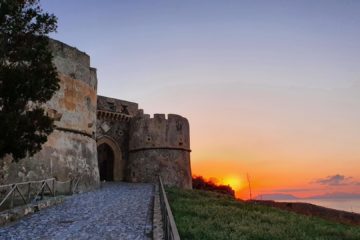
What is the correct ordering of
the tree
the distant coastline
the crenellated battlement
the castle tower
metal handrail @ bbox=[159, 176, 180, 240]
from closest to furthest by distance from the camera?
metal handrail @ bbox=[159, 176, 180, 240]
the tree
the distant coastline
the castle tower
the crenellated battlement

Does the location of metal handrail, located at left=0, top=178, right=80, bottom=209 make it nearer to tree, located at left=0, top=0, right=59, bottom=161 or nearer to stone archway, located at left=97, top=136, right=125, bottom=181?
tree, located at left=0, top=0, right=59, bottom=161

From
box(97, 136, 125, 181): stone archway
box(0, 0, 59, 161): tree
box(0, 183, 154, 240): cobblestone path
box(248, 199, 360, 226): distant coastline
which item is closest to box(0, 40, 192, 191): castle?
box(97, 136, 125, 181): stone archway

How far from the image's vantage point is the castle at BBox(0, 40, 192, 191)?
57.4 feet

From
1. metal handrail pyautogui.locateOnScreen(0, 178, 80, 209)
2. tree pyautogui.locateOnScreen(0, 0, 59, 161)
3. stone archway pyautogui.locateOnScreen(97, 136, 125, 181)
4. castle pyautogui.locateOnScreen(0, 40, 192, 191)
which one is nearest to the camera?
tree pyautogui.locateOnScreen(0, 0, 59, 161)

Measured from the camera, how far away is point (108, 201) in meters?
14.1

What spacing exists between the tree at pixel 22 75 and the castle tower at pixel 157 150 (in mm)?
18065

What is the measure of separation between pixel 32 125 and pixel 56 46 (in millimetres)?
9925

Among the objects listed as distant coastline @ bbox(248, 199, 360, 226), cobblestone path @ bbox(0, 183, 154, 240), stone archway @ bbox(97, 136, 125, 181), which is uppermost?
stone archway @ bbox(97, 136, 125, 181)

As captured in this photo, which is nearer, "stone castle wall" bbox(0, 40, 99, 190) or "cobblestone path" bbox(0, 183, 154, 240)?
"cobblestone path" bbox(0, 183, 154, 240)

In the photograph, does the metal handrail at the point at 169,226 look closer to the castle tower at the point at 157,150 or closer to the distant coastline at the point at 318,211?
the distant coastline at the point at 318,211

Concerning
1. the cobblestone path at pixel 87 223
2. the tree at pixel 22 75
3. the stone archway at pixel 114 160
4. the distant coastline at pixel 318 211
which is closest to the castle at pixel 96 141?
the stone archway at pixel 114 160

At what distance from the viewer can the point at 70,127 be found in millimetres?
19031

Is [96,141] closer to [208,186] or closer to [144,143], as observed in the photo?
[144,143]

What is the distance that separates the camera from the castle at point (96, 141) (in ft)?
57.4
